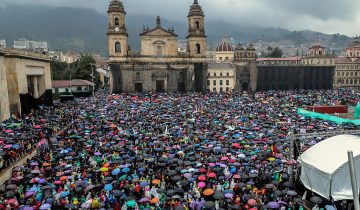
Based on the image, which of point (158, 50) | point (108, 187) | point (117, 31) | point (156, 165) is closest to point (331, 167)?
point (156, 165)

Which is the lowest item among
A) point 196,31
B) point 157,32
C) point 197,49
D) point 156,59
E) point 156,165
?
point 156,165

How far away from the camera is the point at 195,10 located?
54.9 m

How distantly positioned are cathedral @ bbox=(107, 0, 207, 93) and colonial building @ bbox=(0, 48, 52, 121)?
1740 centimetres

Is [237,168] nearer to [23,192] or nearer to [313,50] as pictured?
[23,192]

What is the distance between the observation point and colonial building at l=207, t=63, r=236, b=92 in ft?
232

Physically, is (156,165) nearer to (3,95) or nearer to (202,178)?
(202,178)

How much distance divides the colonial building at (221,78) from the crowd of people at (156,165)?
44.7 metres

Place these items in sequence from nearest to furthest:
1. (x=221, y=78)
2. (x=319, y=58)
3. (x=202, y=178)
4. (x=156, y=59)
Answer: (x=202, y=178) → (x=156, y=59) → (x=221, y=78) → (x=319, y=58)

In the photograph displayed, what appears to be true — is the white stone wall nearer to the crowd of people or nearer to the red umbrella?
the crowd of people

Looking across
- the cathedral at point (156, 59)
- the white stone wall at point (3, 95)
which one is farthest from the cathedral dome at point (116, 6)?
the white stone wall at point (3, 95)

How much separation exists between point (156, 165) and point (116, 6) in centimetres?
4285

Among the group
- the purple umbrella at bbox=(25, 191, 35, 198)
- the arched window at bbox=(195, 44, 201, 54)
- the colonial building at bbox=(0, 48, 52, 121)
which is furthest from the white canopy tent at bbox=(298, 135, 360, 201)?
the arched window at bbox=(195, 44, 201, 54)

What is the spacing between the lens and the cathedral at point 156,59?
175ft

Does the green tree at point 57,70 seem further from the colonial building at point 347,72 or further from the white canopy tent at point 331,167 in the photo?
the colonial building at point 347,72
